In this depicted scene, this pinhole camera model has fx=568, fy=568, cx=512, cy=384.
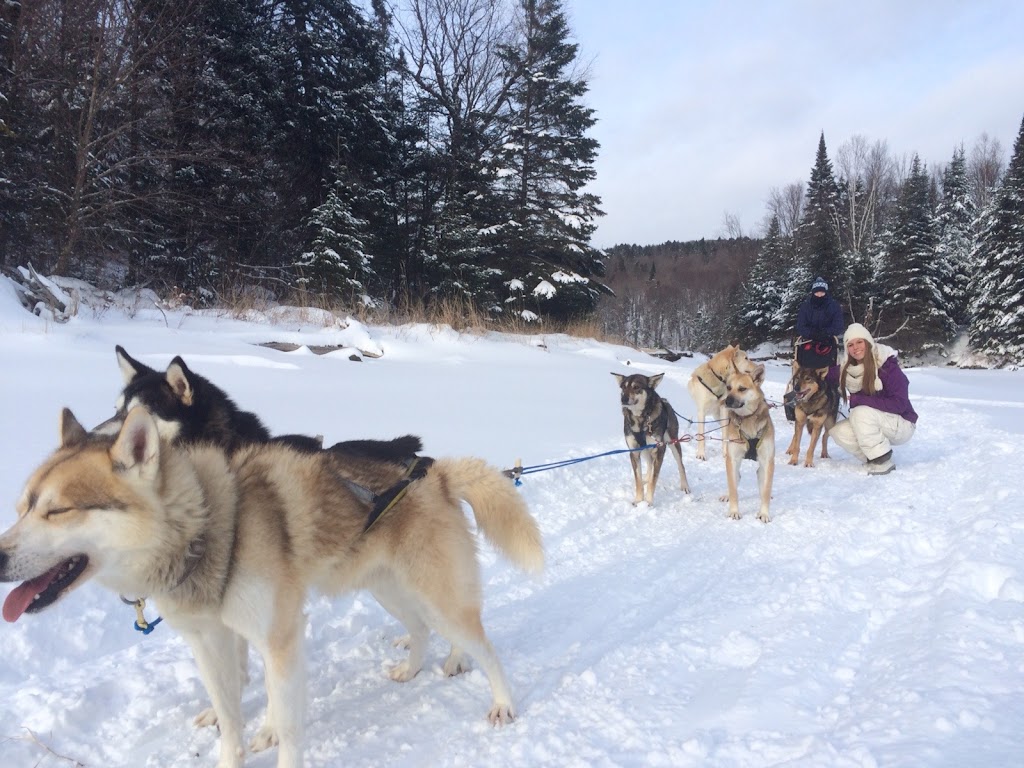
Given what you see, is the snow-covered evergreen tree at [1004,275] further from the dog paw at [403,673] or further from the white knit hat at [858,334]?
the dog paw at [403,673]

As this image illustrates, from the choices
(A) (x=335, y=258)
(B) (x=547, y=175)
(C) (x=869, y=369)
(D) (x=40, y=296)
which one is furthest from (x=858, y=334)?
(B) (x=547, y=175)

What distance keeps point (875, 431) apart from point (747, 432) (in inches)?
93.7

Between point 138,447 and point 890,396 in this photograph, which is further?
point 890,396

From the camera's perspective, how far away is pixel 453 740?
223cm

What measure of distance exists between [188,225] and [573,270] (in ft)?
40.3

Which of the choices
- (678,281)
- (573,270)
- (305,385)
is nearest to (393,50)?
(573,270)

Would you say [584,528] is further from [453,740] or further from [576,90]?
[576,90]

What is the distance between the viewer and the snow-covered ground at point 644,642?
2.09 m

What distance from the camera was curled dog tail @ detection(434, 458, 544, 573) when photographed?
8.30 feet

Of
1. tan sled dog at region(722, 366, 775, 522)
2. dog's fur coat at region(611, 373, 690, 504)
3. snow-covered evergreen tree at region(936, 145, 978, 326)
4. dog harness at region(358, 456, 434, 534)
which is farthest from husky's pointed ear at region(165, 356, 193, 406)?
snow-covered evergreen tree at region(936, 145, 978, 326)

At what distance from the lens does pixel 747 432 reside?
529 cm

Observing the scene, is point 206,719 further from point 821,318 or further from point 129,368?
point 821,318

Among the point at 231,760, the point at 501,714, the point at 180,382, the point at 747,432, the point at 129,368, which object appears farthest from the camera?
the point at 747,432

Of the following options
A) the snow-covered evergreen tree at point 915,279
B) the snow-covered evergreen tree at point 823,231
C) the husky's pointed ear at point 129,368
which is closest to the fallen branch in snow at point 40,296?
the husky's pointed ear at point 129,368
